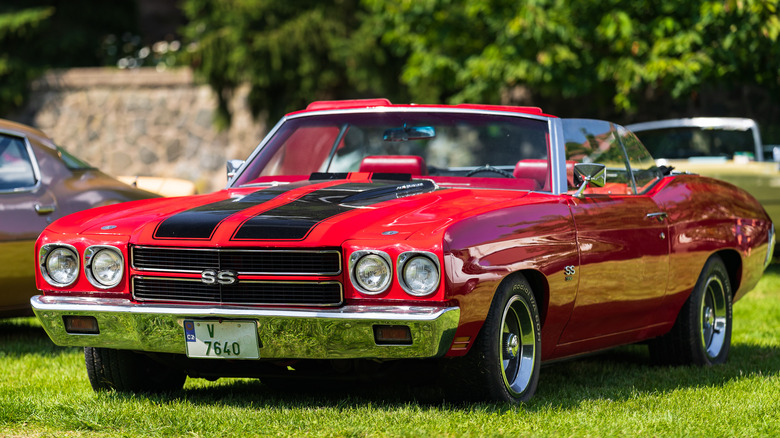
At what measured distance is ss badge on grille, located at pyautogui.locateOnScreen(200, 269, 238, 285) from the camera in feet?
17.0

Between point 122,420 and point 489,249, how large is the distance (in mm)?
1721

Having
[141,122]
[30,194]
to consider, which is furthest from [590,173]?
[141,122]

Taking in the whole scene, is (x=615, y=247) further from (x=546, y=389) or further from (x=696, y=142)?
(x=696, y=142)

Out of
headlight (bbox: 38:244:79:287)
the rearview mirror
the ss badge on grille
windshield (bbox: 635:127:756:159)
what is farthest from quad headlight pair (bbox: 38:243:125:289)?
windshield (bbox: 635:127:756:159)

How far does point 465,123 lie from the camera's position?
6.65m

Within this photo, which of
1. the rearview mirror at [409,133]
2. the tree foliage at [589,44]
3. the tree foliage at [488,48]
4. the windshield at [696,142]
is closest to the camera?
the rearview mirror at [409,133]

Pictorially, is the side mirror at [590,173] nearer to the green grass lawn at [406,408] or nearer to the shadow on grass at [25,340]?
the green grass lawn at [406,408]

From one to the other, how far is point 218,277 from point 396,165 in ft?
5.33

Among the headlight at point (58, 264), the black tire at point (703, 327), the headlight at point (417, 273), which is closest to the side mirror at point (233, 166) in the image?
the headlight at point (58, 264)

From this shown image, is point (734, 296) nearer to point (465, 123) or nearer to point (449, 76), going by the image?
point (465, 123)

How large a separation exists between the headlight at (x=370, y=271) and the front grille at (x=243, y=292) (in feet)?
0.29

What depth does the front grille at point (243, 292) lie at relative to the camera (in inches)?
201

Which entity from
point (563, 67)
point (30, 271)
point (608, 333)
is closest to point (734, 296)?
point (608, 333)

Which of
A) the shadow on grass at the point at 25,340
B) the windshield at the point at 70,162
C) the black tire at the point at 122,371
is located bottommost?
the shadow on grass at the point at 25,340
